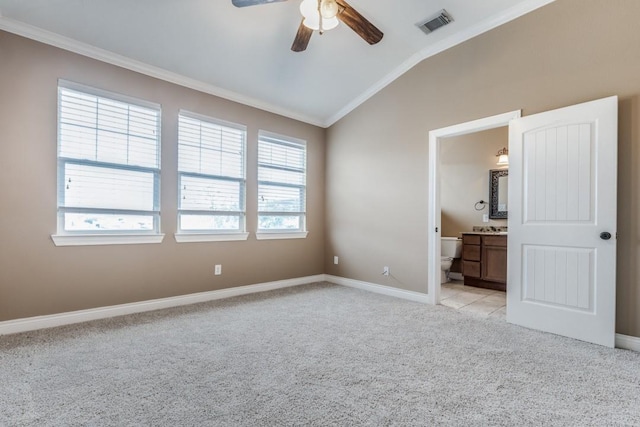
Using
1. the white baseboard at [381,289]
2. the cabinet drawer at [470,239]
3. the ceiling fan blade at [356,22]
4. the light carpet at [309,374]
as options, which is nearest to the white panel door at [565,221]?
the light carpet at [309,374]

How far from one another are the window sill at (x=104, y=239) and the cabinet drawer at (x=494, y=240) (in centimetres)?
445

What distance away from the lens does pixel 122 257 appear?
321 centimetres

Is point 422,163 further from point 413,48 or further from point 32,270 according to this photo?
point 32,270

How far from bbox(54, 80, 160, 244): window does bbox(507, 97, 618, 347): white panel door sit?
383 centimetres

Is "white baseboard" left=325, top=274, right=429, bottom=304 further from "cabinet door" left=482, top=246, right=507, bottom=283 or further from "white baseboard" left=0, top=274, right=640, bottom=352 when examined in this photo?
"cabinet door" left=482, top=246, right=507, bottom=283

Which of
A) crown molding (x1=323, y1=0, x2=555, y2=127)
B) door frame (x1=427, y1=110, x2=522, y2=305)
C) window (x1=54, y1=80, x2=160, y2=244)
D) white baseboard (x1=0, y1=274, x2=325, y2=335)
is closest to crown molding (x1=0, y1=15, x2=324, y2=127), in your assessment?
window (x1=54, y1=80, x2=160, y2=244)

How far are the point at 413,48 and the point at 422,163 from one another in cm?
138

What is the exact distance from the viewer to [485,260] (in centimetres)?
465

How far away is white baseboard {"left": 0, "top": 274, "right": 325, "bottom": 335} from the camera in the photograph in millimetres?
2711

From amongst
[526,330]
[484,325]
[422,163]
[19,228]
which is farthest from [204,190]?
[526,330]

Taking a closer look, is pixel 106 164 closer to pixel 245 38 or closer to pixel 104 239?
pixel 104 239

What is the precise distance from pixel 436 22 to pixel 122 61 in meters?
3.30

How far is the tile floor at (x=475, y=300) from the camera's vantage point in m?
3.50

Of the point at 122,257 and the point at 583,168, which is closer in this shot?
the point at 583,168
